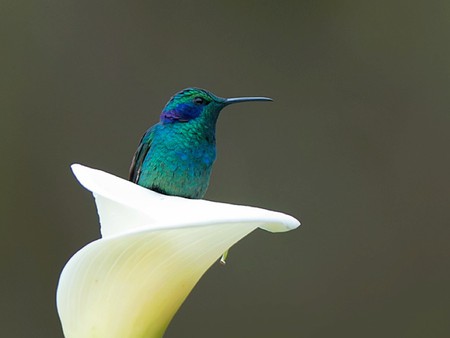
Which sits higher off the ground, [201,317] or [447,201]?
[447,201]

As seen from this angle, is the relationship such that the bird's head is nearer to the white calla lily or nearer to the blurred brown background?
the white calla lily

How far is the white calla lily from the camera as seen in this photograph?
24 centimetres

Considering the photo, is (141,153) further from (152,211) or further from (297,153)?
(297,153)

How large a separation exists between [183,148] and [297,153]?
31.9 inches

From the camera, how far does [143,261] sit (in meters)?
0.26

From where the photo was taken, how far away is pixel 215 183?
3.77 ft

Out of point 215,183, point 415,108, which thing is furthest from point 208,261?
point 415,108

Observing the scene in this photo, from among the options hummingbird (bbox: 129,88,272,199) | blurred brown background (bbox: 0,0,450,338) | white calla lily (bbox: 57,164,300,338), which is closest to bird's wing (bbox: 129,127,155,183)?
hummingbird (bbox: 129,88,272,199)

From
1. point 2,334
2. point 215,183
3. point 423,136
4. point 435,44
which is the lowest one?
point 2,334

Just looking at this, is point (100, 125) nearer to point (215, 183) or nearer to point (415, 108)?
point (215, 183)

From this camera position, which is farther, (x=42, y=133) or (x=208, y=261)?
(x=42, y=133)

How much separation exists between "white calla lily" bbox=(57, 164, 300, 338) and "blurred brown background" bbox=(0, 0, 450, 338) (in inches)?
33.8

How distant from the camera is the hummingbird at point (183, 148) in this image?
375mm

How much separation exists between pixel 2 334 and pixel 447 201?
860mm
